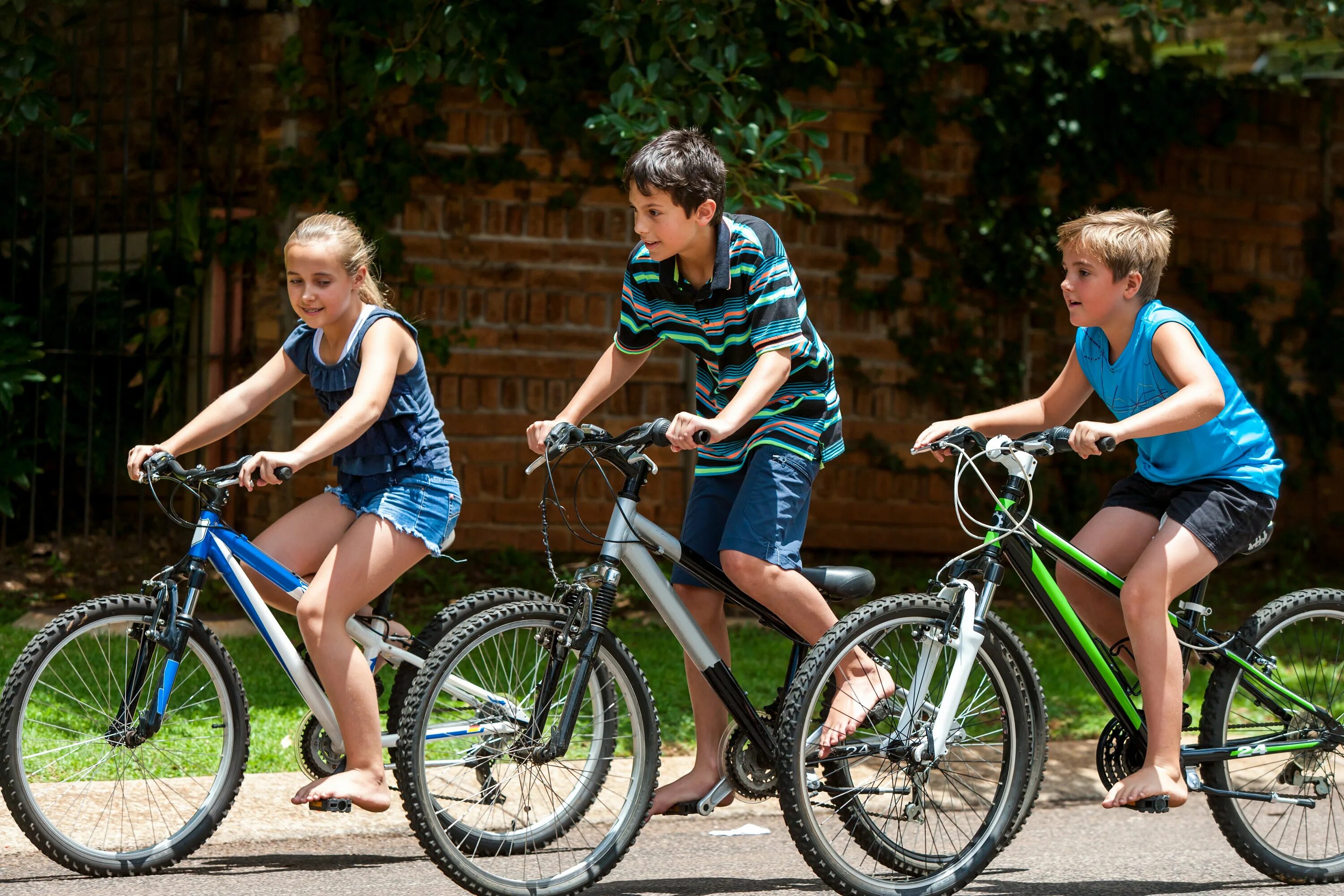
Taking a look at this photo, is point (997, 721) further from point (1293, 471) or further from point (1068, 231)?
point (1293, 471)

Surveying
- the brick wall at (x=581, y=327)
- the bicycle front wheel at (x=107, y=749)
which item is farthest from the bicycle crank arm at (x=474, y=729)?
the brick wall at (x=581, y=327)

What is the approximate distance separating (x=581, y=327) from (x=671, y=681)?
2810 millimetres

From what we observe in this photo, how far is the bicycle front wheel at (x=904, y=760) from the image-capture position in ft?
12.4

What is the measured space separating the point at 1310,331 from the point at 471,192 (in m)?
5.71

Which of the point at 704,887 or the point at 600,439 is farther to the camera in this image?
the point at 704,887

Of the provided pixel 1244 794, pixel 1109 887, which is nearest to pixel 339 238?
pixel 1109 887

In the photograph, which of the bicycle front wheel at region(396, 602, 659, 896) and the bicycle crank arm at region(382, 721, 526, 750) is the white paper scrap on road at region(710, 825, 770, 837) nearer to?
the bicycle front wheel at region(396, 602, 659, 896)

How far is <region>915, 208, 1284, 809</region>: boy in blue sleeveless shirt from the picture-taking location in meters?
4.07

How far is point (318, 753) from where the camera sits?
14.4 feet

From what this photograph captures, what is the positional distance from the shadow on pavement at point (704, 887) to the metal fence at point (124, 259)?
4326 mm

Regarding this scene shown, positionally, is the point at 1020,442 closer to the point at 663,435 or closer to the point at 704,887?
the point at 663,435

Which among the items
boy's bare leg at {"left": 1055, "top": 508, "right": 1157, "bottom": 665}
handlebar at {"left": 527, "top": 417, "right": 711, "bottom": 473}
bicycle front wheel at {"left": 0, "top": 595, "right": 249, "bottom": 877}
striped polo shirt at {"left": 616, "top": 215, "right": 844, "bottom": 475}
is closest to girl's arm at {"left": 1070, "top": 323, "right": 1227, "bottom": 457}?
boy's bare leg at {"left": 1055, "top": 508, "right": 1157, "bottom": 665}

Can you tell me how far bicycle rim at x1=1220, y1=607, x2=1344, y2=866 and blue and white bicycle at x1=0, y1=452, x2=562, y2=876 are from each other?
1.78 metres

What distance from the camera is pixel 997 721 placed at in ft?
13.3
